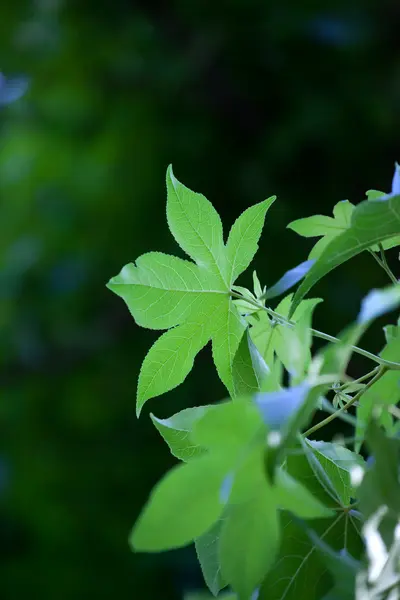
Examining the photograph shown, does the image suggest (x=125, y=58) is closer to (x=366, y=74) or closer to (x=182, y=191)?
(x=366, y=74)

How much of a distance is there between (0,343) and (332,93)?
0.86 m

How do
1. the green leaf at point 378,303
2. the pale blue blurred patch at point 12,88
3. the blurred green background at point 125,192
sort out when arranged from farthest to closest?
the pale blue blurred patch at point 12,88
the blurred green background at point 125,192
the green leaf at point 378,303

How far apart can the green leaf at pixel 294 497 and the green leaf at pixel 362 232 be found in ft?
0.19

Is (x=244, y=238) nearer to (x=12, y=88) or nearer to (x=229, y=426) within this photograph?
(x=229, y=426)

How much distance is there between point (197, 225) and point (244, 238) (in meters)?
0.02

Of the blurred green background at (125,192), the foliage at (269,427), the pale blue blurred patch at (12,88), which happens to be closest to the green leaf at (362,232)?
the foliage at (269,427)

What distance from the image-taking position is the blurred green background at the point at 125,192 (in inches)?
59.4

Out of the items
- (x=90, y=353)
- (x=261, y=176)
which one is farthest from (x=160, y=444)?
(x=261, y=176)

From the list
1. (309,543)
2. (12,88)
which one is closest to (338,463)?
(309,543)

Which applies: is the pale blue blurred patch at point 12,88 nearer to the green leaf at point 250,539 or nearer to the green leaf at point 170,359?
the green leaf at point 170,359

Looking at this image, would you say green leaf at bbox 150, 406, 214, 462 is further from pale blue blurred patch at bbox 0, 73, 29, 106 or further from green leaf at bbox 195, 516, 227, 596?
pale blue blurred patch at bbox 0, 73, 29, 106

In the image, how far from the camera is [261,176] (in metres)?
1.52

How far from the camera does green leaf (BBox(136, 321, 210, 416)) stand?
0.25m

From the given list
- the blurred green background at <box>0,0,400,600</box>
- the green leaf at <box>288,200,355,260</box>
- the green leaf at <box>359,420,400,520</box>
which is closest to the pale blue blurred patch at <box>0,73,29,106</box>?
the blurred green background at <box>0,0,400,600</box>
